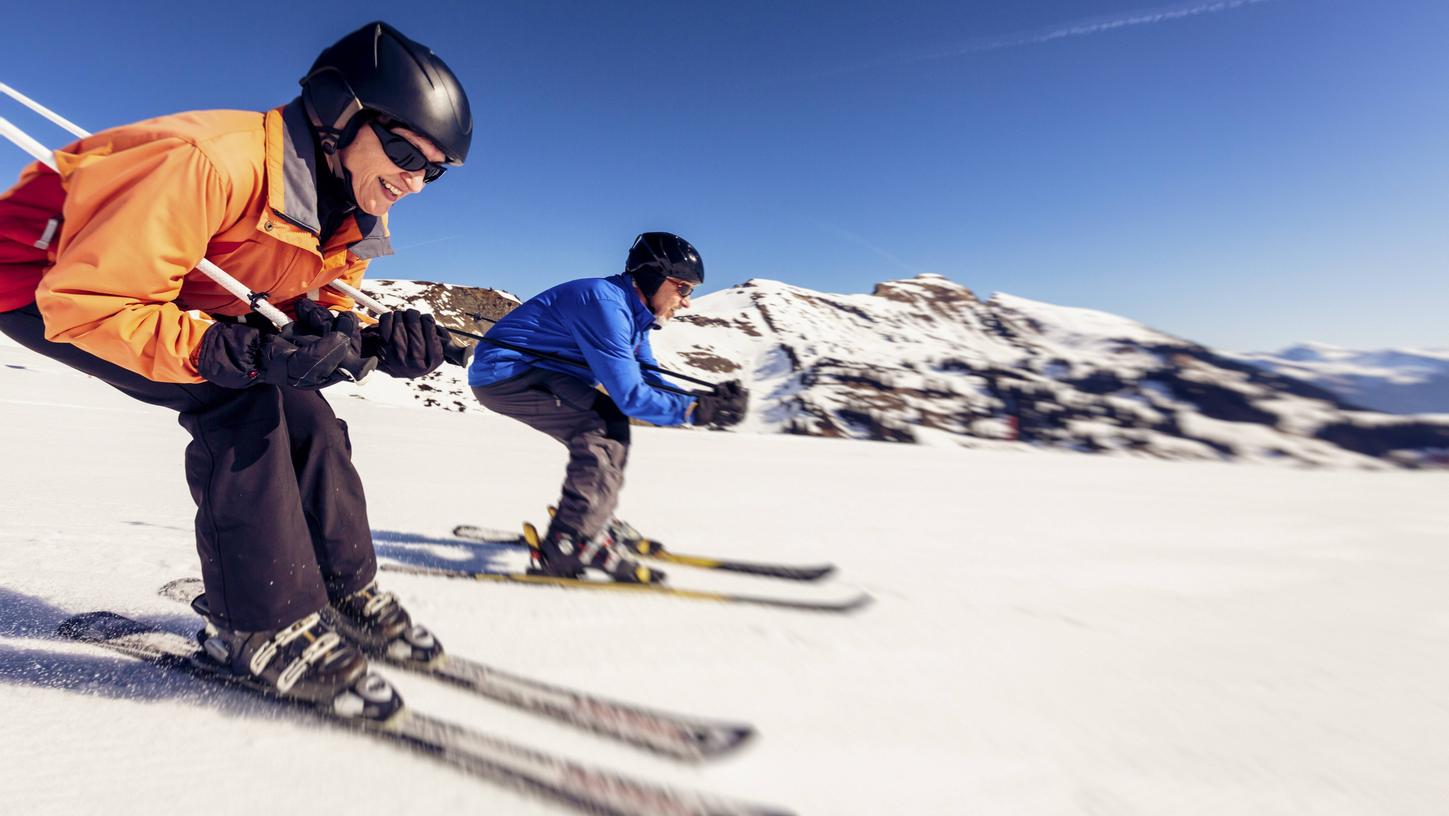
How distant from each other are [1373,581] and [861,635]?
117 inches

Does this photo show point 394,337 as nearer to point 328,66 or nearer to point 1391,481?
point 328,66

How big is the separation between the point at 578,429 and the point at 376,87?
185 centimetres

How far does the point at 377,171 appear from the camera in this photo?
1817 mm

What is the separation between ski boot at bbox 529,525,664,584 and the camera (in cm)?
292

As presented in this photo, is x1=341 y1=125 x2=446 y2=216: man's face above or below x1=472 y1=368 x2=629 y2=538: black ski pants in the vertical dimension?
above

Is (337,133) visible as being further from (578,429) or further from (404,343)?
(578,429)

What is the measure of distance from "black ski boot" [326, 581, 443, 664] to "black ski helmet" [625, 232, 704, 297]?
2.20m

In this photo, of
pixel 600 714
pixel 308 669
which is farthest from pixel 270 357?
pixel 600 714

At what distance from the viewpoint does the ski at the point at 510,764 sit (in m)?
1.24

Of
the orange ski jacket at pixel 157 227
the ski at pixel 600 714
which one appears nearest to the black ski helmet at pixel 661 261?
the orange ski jacket at pixel 157 227

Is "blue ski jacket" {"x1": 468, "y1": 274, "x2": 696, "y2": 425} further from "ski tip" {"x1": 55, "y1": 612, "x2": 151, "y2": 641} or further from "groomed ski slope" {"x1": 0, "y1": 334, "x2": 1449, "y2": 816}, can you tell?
"ski tip" {"x1": 55, "y1": 612, "x2": 151, "y2": 641}

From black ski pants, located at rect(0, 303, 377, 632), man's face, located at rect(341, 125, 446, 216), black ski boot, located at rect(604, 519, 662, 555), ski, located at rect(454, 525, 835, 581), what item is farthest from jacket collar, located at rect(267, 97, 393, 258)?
ski, located at rect(454, 525, 835, 581)

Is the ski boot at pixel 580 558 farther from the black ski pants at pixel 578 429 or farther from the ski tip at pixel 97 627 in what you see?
the ski tip at pixel 97 627

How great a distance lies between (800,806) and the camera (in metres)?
1.29
